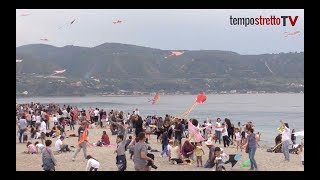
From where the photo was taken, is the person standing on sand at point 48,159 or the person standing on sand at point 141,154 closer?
the person standing on sand at point 141,154

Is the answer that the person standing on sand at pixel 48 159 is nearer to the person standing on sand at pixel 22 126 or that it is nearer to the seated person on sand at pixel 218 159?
the seated person on sand at pixel 218 159

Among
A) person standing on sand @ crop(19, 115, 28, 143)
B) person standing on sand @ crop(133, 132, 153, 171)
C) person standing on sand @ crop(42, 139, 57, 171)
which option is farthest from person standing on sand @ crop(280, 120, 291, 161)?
person standing on sand @ crop(19, 115, 28, 143)

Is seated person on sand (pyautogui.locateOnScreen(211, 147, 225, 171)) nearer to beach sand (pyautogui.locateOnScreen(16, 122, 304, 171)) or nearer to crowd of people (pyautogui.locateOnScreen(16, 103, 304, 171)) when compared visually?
crowd of people (pyautogui.locateOnScreen(16, 103, 304, 171))

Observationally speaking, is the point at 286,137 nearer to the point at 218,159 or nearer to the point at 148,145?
the point at 218,159

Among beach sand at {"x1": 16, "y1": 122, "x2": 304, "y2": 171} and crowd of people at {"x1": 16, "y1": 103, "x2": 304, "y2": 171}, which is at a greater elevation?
crowd of people at {"x1": 16, "y1": 103, "x2": 304, "y2": 171}

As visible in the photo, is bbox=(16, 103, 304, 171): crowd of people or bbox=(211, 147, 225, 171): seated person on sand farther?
bbox=(211, 147, 225, 171): seated person on sand

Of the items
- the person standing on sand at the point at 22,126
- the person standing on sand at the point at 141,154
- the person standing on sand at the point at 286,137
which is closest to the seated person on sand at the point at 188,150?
the person standing on sand at the point at 286,137

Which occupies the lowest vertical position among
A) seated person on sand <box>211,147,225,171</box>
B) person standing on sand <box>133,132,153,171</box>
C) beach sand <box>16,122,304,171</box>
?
beach sand <box>16,122,304,171</box>

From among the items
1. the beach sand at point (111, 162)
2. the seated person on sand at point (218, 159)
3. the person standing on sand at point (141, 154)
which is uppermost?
the person standing on sand at point (141, 154)

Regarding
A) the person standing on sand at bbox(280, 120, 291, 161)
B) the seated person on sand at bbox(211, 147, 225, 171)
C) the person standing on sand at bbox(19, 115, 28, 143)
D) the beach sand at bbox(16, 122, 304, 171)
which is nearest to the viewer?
the seated person on sand at bbox(211, 147, 225, 171)

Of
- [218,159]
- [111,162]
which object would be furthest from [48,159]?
[218,159]
